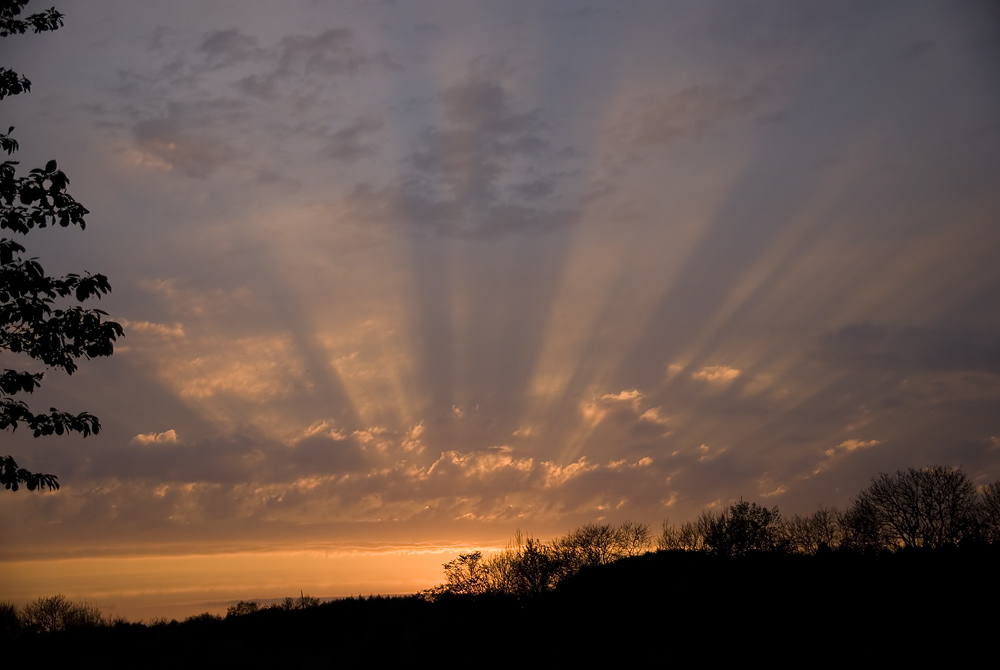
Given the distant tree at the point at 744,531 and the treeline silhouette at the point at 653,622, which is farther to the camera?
the distant tree at the point at 744,531

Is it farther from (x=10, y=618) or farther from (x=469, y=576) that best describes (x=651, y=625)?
(x=10, y=618)

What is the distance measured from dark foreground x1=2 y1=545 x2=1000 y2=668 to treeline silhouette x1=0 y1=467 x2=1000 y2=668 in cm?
9

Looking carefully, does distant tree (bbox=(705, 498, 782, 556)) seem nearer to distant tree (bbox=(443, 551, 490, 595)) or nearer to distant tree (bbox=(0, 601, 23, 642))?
distant tree (bbox=(443, 551, 490, 595))

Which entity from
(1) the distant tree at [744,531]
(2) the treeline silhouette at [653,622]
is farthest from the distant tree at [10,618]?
(1) the distant tree at [744,531]

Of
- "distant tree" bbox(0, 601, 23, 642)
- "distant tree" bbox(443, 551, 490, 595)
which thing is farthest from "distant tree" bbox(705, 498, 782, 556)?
"distant tree" bbox(0, 601, 23, 642)

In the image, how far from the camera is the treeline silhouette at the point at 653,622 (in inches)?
1222

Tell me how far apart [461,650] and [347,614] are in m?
12.1

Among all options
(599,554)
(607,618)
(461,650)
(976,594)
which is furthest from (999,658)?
(599,554)

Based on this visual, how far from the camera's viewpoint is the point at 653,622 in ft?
126

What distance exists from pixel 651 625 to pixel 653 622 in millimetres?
312

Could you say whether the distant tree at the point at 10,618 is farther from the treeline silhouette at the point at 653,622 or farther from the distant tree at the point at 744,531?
the distant tree at the point at 744,531

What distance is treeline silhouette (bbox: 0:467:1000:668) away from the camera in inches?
1222

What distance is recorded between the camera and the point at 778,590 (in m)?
38.0

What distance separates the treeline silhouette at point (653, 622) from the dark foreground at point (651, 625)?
0.09 meters
